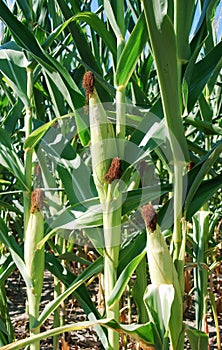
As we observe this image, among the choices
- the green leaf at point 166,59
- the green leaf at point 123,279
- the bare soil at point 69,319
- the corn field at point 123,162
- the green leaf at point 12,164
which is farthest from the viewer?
the bare soil at point 69,319

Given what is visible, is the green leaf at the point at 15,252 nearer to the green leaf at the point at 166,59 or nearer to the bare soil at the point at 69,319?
the bare soil at the point at 69,319

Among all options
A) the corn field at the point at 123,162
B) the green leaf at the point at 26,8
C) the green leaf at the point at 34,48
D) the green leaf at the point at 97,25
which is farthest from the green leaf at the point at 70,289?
the green leaf at the point at 26,8

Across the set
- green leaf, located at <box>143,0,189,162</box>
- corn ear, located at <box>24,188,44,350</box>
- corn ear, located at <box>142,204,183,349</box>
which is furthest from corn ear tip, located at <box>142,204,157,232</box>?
corn ear, located at <box>24,188,44,350</box>

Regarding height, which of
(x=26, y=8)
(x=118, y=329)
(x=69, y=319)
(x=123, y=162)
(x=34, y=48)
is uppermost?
(x=26, y=8)

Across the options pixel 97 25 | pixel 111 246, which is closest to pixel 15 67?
pixel 97 25

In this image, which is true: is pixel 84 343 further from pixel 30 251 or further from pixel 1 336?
pixel 30 251

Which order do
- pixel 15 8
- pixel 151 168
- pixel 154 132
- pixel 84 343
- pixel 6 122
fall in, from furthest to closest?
pixel 84 343 < pixel 15 8 < pixel 6 122 < pixel 151 168 < pixel 154 132

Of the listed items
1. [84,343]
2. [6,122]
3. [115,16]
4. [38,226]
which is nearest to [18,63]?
[6,122]

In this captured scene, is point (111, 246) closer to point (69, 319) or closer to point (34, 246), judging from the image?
point (34, 246)
